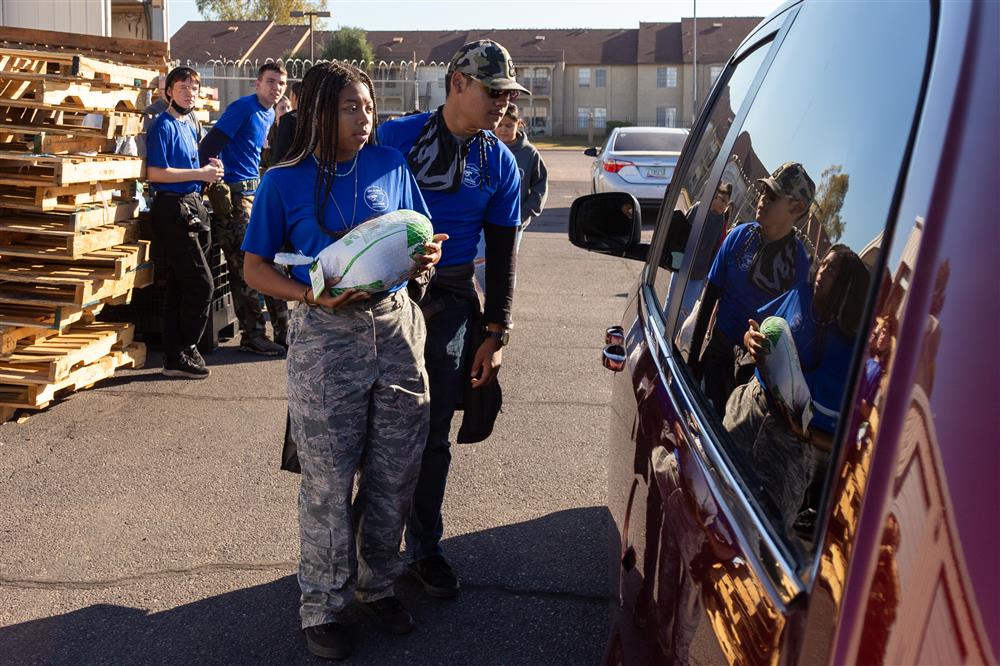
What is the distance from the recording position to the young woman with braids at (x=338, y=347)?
3449mm

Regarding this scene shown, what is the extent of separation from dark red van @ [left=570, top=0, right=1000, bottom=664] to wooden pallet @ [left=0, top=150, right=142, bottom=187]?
4.65m

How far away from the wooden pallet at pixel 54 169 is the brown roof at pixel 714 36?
241 ft

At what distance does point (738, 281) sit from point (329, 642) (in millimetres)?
2215

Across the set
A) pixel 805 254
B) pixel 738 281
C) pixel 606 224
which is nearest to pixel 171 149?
pixel 606 224

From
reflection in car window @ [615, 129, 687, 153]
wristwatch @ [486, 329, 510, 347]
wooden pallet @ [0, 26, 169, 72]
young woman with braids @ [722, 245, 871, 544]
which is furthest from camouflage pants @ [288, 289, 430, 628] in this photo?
reflection in car window @ [615, 129, 687, 153]

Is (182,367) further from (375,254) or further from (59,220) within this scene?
(375,254)

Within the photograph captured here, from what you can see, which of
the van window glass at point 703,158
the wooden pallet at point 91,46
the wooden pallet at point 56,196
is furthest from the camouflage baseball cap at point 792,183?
the wooden pallet at point 91,46

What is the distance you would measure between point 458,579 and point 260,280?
1503 millimetres

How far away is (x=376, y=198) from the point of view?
350cm

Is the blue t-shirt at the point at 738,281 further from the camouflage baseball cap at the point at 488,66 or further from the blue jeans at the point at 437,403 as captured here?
the blue jeans at the point at 437,403

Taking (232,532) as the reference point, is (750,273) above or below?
above

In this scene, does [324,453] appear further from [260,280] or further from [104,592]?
[104,592]

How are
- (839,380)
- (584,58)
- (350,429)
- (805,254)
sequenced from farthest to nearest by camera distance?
(584,58) < (350,429) < (805,254) < (839,380)

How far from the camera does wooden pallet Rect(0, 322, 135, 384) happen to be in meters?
6.28
